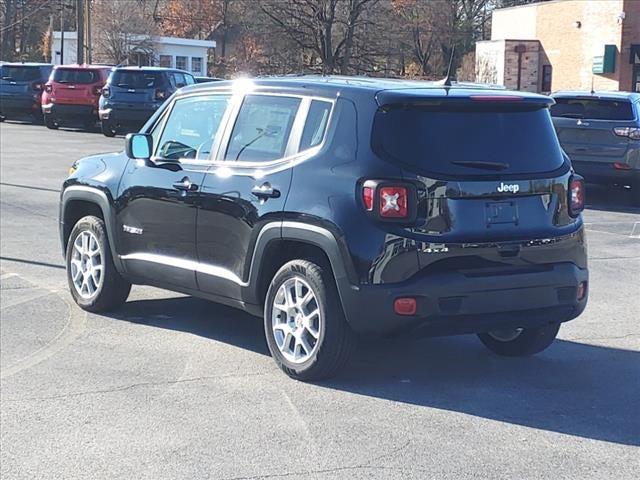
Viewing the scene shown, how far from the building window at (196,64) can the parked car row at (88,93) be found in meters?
32.7

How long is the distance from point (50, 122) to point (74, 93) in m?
1.26

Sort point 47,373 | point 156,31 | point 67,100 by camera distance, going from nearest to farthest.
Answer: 1. point 47,373
2. point 67,100
3. point 156,31

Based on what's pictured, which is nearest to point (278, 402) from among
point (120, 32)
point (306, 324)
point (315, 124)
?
point (306, 324)

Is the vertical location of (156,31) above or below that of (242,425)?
above

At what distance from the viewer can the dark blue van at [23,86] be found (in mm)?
31719

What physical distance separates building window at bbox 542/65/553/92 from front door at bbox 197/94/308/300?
43.4 meters

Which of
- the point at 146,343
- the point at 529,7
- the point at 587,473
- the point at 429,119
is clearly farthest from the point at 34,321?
the point at 529,7

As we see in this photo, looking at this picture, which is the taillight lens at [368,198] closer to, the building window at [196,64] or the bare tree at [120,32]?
the bare tree at [120,32]

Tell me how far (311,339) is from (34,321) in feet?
8.87

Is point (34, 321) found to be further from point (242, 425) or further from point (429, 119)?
point (429, 119)

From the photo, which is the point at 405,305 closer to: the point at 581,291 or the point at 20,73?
the point at 581,291

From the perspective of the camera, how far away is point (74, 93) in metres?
29.2

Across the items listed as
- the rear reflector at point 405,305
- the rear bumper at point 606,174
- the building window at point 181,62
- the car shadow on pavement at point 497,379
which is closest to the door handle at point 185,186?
the car shadow on pavement at point 497,379

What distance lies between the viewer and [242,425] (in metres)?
5.59
